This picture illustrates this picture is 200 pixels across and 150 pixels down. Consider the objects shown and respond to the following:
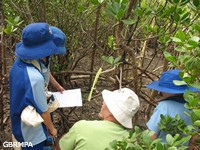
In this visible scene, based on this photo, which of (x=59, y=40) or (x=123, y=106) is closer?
(x=123, y=106)

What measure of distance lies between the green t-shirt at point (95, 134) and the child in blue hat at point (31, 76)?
38cm

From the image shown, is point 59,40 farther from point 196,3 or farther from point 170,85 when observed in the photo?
point 196,3

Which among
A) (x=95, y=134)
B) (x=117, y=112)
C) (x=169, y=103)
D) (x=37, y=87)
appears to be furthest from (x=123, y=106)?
(x=37, y=87)

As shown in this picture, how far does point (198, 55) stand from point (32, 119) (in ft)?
3.60

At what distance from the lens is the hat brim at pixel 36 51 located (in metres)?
1.88

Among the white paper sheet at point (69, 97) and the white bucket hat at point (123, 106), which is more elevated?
the white bucket hat at point (123, 106)

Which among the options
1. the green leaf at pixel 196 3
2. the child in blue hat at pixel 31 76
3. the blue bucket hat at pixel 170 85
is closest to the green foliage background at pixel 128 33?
the green leaf at pixel 196 3

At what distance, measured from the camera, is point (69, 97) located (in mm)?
2369

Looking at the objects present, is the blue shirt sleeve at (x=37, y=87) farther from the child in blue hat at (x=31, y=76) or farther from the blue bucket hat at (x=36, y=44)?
the blue bucket hat at (x=36, y=44)

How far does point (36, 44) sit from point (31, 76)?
0.21m

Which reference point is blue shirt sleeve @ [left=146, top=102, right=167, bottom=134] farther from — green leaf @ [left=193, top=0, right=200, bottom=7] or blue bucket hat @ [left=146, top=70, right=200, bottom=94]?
green leaf @ [left=193, top=0, right=200, bottom=7]

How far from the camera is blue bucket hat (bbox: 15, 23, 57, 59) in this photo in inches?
74.3

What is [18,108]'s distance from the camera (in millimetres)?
1979

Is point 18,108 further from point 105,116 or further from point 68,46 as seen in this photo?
point 68,46
